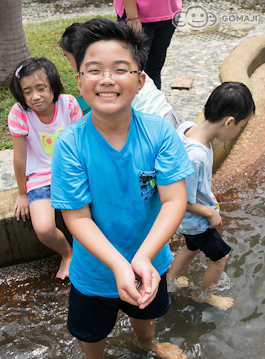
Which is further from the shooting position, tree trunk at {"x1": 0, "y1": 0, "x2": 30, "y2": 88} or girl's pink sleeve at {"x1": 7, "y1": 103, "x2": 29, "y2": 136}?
tree trunk at {"x1": 0, "y1": 0, "x2": 30, "y2": 88}

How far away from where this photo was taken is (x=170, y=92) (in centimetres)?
488

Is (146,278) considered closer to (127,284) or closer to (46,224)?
(127,284)

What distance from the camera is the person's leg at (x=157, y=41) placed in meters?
3.54

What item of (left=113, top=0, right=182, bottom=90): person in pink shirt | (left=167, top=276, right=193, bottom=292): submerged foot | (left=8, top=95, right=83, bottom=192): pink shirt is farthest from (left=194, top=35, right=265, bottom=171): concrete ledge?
(left=8, top=95, right=83, bottom=192): pink shirt

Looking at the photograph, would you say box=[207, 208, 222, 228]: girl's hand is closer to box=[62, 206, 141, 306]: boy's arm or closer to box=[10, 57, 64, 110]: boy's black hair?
box=[62, 206, 141, 306]: boy's arm

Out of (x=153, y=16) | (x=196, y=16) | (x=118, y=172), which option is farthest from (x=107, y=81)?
(x=196, y=16)

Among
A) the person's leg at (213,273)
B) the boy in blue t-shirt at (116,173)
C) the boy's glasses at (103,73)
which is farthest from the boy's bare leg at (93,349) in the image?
the boy's glasses at (103,73)

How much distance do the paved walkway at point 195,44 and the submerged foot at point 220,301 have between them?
1790 mm

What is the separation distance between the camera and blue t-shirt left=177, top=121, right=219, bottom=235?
1906mm

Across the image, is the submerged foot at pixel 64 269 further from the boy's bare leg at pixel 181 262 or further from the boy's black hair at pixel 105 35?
the boy's black hair at pixel 105 35

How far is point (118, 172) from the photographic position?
145cm

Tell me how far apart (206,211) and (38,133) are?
4.35ft

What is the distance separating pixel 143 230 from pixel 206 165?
1.99ft

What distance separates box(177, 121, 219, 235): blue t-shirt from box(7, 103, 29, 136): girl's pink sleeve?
1.10 meters
